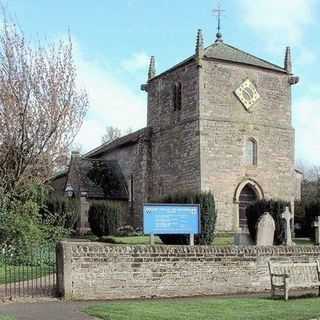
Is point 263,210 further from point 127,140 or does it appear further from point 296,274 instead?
point 296,274

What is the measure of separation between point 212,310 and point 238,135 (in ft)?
100

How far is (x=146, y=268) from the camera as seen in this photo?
16.5 m

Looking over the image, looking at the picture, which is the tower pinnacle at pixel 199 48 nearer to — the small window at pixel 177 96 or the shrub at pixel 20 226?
the small window at pixel 177 96

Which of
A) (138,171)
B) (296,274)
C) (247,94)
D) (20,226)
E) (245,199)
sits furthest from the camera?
(138,171)

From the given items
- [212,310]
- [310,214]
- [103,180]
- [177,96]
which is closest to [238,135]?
[177,96]

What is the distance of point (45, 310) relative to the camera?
1312 cm

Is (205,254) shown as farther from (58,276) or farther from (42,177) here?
(42,177)

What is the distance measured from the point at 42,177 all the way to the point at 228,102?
2437 cm

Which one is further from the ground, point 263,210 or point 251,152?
point 251,152

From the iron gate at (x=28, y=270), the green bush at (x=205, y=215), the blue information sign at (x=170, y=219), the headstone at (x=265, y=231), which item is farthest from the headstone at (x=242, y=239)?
the iron gate at (x=28, y=270)

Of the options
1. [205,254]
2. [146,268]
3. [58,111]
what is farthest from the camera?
[58,111]

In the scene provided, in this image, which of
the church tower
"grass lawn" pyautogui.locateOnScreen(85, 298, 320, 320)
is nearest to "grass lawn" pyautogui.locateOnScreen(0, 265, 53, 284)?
"grass lawn" pyautogui.locateOnScreen(85, 298, 320, 320)

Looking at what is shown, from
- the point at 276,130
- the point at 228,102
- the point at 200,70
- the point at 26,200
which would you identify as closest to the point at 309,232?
the point at 276,130

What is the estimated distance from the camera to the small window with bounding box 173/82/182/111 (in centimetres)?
4425
